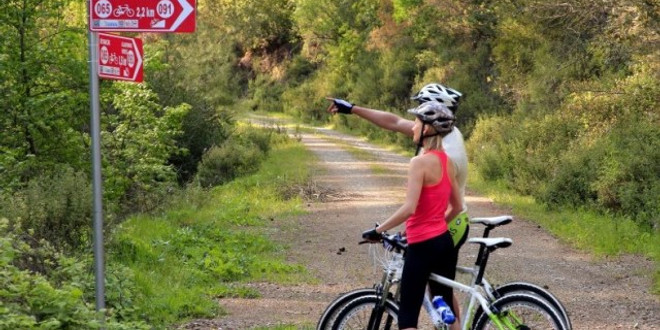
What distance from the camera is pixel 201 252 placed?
1194 centimetres

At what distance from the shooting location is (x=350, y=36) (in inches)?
2092

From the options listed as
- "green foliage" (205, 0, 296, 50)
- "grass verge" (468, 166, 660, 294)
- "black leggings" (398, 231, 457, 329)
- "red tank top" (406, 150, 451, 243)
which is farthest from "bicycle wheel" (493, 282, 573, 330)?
"green foliage" (205, 0, 296, 50)

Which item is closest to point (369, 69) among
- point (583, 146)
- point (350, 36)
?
point (350, 36)

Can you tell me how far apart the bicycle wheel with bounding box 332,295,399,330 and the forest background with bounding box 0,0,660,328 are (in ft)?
5.17

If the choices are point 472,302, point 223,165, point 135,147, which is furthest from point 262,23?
point 472,302

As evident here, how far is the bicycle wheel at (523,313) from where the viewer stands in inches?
225

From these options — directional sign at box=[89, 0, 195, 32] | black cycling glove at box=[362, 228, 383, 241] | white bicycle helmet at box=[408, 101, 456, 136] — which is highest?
directional sign at box=[89, 0, 195, 32]

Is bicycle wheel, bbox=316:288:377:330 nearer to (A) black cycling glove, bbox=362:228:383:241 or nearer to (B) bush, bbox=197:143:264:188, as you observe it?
(A) black cycling glove, bbox=362:228:383:241

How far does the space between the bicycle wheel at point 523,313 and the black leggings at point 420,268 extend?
35 cm

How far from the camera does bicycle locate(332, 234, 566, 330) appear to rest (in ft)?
18.8

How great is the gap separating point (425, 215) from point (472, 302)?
0.66 meters

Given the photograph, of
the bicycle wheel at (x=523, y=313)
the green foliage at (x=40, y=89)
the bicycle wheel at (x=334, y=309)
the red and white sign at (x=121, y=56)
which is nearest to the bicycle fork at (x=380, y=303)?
the bicycle wheel at (x=334, y=309)

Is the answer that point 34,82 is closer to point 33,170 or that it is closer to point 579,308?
point 33,170

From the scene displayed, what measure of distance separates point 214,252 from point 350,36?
1656 inches
